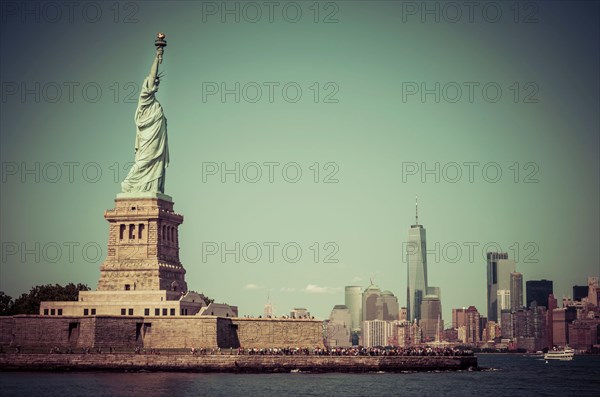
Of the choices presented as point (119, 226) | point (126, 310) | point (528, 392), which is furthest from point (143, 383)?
point (528, 392)

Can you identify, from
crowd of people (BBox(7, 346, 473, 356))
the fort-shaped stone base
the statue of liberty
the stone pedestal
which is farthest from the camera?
the statue of liberty

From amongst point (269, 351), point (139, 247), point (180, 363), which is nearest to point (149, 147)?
point (139, 247)

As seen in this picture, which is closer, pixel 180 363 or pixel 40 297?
pixel 180 363

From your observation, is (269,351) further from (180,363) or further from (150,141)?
(150,141)

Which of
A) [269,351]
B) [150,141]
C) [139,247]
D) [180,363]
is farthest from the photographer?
[150,141]

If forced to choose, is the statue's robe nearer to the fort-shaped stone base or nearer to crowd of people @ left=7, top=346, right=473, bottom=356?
crowd of people @ left=7, top=346, right=473, bottom=356

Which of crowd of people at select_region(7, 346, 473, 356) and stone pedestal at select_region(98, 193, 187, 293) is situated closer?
crowd of people at select_region(7, 346, 473, 356)

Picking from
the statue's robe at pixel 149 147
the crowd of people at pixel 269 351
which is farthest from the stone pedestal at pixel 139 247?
the crowd of people at pixel 269 351

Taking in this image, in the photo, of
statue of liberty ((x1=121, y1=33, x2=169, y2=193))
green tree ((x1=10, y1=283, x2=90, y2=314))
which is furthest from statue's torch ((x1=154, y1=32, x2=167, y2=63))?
green tree ((x1=10, y1=283, x2=90, y2=314))
